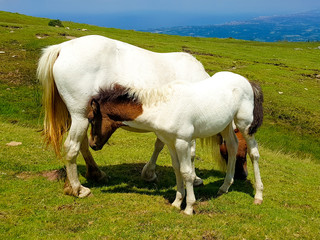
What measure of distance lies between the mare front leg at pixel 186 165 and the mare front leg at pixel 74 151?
7.28 feet

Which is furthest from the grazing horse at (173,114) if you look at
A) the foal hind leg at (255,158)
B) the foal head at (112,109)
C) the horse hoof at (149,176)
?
the horse hoof at (149,176)

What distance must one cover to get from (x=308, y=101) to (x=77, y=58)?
1972 cm

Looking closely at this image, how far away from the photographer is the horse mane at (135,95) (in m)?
6.14

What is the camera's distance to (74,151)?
6.88 meters

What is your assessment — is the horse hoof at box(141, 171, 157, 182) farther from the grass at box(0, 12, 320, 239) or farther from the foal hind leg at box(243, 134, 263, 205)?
the foal hind leg at box(243, 134, 263, 205)

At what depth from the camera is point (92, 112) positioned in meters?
6.15

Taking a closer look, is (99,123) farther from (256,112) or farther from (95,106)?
(256,112)

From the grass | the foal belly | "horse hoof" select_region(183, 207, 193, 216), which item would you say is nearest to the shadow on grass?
the grass

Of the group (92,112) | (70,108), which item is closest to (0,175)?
(70,108)

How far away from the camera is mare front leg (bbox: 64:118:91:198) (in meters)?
6.78

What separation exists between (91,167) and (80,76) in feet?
8.60

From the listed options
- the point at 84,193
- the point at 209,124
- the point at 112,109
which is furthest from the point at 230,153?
the point at 84,193

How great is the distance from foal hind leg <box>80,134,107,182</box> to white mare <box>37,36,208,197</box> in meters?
0.69

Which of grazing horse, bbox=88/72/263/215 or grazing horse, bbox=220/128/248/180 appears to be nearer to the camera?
grazing horse, bbox=88/72/263/215
